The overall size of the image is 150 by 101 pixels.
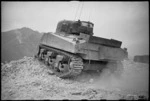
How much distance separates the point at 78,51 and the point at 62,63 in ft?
4.61

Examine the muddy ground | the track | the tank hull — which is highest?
the tank hull

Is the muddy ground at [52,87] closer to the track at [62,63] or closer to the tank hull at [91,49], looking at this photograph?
the track at [62,63]

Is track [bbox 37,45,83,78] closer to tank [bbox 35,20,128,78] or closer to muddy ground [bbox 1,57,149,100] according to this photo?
tank [bbox 35,20,128,78]

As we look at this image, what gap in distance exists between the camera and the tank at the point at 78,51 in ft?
23.6

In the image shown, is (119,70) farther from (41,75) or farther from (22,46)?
(22,46)

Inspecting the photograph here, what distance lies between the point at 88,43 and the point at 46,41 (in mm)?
3165

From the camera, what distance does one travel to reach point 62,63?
8.08 m

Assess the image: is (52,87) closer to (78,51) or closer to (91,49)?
(78,51)

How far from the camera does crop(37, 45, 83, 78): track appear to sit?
715 centimetres

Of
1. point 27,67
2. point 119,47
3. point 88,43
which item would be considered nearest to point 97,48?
point 88,43

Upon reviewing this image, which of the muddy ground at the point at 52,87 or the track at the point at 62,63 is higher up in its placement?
the track at the point at 62,63

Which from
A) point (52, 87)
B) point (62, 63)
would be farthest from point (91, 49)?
point (52, 87)

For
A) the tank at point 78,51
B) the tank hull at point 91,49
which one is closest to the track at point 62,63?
the tank at point 78,51

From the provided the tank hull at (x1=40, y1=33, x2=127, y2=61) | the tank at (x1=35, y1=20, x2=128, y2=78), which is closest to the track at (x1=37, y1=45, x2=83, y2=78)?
the tank at (x1=35, y1=20, x2=128, y2=78)
